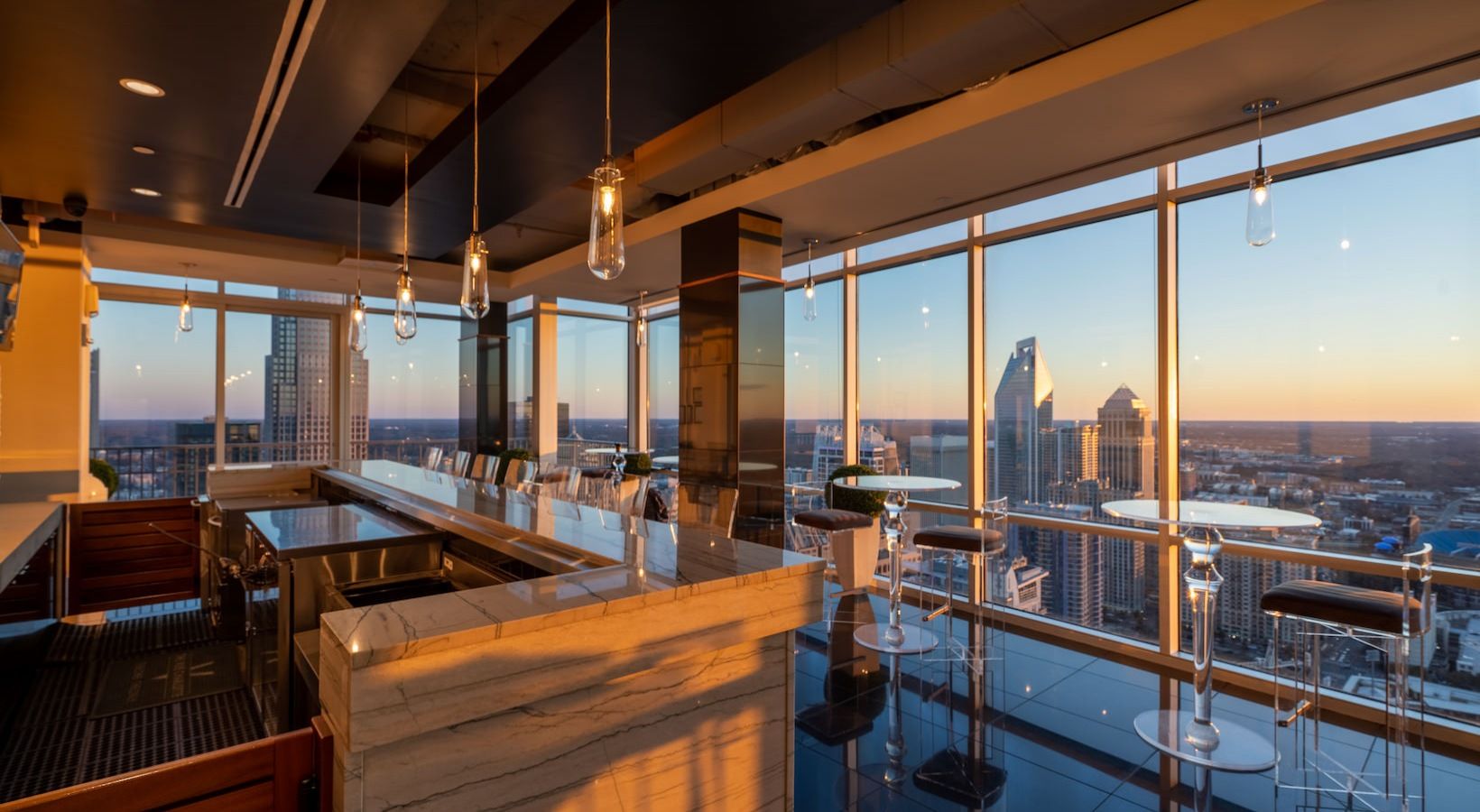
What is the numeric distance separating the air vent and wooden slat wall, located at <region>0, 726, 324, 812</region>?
229 cm

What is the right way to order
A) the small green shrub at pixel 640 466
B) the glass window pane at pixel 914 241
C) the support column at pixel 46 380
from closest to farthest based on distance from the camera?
1. the support column at pixel 46 380
2. the glass window pane at pixel 914 241
3. the small green shrub at pixel 640 466

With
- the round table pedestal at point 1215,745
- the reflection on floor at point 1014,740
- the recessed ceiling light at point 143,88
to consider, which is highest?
the recessed ceiling light at point 143,88

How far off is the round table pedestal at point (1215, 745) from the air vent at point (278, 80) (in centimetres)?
434

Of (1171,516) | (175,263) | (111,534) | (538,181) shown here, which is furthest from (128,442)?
(1171,516)

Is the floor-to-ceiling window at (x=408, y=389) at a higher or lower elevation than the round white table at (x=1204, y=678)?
higher

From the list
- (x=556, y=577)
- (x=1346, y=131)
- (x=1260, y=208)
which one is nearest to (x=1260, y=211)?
(x=1260, y=208)

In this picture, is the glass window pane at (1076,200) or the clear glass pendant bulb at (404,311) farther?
the glass window pane at (1076,200)

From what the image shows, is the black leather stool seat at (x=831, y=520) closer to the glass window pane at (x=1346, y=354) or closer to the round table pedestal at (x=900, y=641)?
the round table pedestal at (x=900, y=641)

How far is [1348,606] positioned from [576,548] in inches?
111

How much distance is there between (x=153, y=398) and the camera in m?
7.07

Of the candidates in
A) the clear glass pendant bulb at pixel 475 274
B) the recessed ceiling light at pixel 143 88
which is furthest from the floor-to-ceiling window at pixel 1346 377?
the recessed ceiling light at pixel 143 88

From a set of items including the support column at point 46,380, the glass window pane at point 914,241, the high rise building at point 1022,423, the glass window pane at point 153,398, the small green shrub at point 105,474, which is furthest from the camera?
the glass window pane at point 153,398

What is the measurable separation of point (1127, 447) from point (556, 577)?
3.93 metres

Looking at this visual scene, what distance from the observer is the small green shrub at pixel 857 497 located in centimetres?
546
